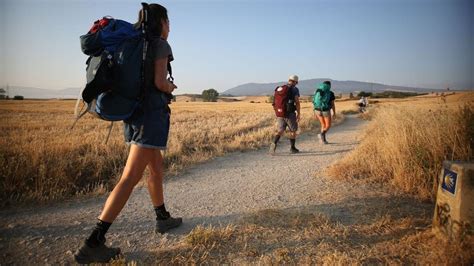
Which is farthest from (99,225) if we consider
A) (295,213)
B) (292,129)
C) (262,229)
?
(292,129)

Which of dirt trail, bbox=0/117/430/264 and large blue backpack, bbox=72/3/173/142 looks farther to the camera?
dirt trail, bbox=0/117/430/264

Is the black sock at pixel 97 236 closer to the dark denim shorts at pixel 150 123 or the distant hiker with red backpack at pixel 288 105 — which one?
the dark denim shorts at pixel 150 123

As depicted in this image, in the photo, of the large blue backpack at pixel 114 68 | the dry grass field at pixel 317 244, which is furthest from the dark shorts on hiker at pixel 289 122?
the large blue backpack at pixel 114 68

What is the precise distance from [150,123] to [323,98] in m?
8.12

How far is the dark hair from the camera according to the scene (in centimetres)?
297

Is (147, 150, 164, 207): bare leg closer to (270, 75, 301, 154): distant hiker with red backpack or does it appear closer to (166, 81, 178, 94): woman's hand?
(166, 81, 178, 94): woman's hand

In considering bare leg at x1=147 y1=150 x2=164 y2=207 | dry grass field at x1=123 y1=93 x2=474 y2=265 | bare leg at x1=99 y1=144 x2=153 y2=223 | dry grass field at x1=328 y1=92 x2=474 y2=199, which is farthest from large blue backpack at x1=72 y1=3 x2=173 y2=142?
dry grass field at x1=328 y1=92 x2=474 y2=199

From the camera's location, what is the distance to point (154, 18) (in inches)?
118

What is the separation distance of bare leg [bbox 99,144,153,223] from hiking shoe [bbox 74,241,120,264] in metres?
0.27

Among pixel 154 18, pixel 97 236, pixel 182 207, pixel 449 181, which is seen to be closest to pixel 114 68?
pixel 154 18

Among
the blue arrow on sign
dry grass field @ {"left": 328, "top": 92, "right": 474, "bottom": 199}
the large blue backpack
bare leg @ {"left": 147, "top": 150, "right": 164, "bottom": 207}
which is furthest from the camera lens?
dry grass field @ {"left": 328, "top": 92, "right": 474, "bottom": 199}

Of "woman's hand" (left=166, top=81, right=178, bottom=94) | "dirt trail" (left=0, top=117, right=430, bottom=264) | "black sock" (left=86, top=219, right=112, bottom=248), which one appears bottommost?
"dirt trail" (left=0, top=117, right=430, bottom=264)

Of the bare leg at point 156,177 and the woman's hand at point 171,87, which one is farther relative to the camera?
the bare leg at point 156,177

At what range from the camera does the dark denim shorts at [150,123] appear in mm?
2955
